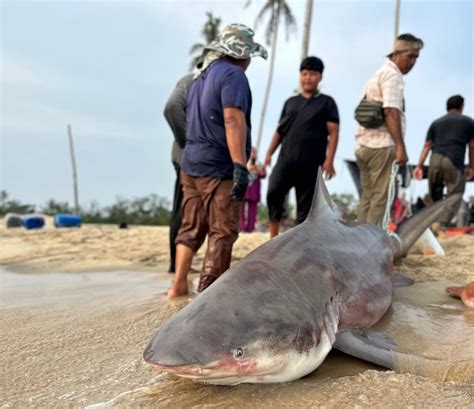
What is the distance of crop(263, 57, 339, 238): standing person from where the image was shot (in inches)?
187

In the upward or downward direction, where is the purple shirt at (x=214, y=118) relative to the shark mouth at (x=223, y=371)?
upward

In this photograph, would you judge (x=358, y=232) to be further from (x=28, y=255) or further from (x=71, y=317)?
(x=28, y=255)

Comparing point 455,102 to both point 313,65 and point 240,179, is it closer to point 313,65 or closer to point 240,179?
point 313,65

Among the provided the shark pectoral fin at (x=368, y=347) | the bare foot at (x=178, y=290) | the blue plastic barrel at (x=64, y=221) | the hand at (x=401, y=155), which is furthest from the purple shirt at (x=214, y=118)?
the blue plastic barrel at (x=64, y=221)

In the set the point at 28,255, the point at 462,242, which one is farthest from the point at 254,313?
the point at 28,255

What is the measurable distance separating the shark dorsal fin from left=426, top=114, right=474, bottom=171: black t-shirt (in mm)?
4362

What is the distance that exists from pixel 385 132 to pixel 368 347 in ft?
10.6

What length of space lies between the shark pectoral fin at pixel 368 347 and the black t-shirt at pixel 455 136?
17.4ft

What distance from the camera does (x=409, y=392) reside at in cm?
150

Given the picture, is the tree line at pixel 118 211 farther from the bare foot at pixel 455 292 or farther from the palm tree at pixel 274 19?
the bare foot at pixel 455 292

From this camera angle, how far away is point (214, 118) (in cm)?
317

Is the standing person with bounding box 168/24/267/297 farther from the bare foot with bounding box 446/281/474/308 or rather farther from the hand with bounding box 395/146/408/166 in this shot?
the hand with bounding box 395/146/408/166

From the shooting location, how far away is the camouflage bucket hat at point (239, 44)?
10.6 ft

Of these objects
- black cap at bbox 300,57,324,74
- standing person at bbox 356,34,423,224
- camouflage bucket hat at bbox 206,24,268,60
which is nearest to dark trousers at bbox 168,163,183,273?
camouflage bucket hat at bbox 206,24,268,60
